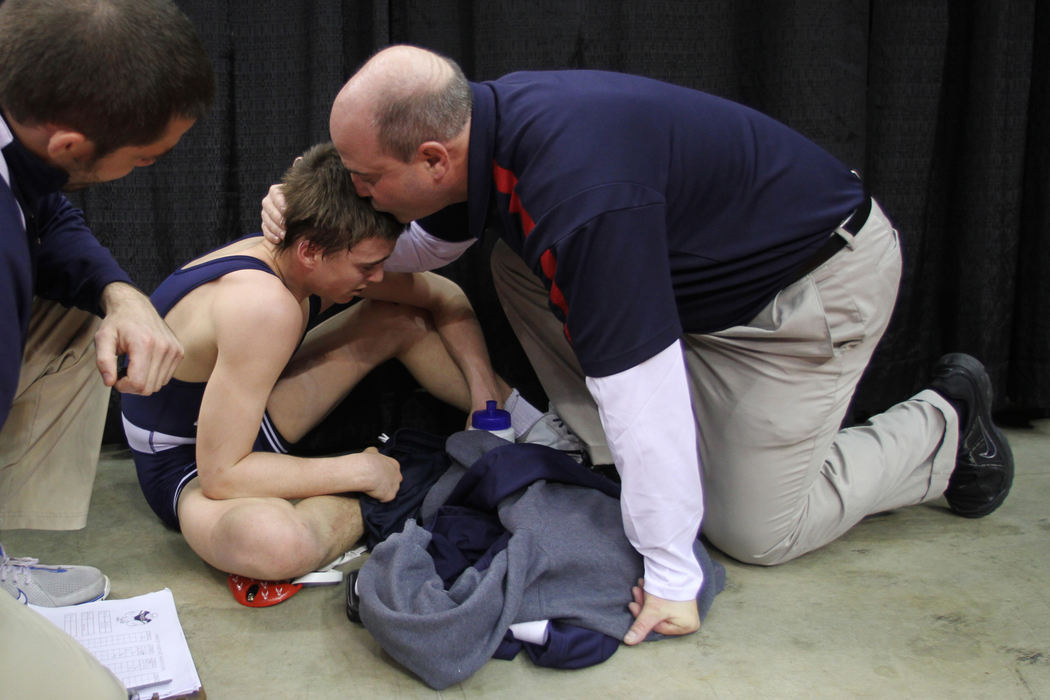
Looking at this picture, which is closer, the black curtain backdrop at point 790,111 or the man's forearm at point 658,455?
the man's forearm at point 658,455

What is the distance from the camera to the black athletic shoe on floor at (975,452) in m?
1.84

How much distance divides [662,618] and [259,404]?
774 mm

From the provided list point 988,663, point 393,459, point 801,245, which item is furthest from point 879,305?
point 393,459

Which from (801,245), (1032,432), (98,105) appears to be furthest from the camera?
(1032,432)

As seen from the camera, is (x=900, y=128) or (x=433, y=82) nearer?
(x=433, y=82)

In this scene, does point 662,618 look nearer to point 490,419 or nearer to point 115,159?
point 490,419

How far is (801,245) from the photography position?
1.56 meters

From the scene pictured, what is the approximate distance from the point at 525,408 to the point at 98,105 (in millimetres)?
1170

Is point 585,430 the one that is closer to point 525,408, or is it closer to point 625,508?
point 525,408

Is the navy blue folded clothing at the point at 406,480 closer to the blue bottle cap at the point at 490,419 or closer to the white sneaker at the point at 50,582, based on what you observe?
the blue bottle cap at the point at 490,419

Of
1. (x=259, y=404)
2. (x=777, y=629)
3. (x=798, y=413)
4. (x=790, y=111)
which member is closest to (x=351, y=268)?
(x=259, y=404)

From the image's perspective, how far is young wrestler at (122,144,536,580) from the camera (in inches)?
61.2

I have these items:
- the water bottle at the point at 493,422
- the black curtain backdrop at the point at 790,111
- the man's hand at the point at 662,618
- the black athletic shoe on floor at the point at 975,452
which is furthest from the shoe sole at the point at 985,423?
the water bottle at the point at 493,422

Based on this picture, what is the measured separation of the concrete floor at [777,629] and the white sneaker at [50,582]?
0.06 metres
